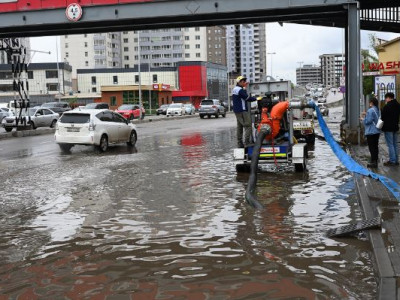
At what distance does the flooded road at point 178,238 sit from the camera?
504cm

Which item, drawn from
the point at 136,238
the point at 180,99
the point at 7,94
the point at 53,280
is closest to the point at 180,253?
the point at 136,238

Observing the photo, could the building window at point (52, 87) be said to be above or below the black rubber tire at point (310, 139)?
above

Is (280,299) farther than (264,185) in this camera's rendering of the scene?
No

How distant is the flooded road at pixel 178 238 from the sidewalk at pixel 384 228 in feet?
0.51

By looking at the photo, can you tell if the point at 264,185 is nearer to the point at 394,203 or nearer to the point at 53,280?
the point at 394,203

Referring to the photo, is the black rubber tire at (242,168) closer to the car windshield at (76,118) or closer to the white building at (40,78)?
the car windshield at (76,118)

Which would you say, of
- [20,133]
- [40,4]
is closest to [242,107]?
[40,4]

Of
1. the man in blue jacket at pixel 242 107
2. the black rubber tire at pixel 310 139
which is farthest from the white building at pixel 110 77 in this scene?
the man in blue jacket at pixel 242 107

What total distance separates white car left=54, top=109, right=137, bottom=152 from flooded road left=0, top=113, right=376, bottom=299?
6419mm

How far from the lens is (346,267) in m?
5.52

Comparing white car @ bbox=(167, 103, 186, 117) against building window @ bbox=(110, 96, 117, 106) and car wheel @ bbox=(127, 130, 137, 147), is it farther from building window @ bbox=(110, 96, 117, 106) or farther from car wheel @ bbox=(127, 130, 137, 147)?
car wheel @ bbox=(127, 130, 137, 147)

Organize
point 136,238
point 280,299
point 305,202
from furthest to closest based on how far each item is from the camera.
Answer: point 305,202, point 136,238, point 280,299

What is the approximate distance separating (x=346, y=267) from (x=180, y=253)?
1.80 meters

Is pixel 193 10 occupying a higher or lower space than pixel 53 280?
higher
